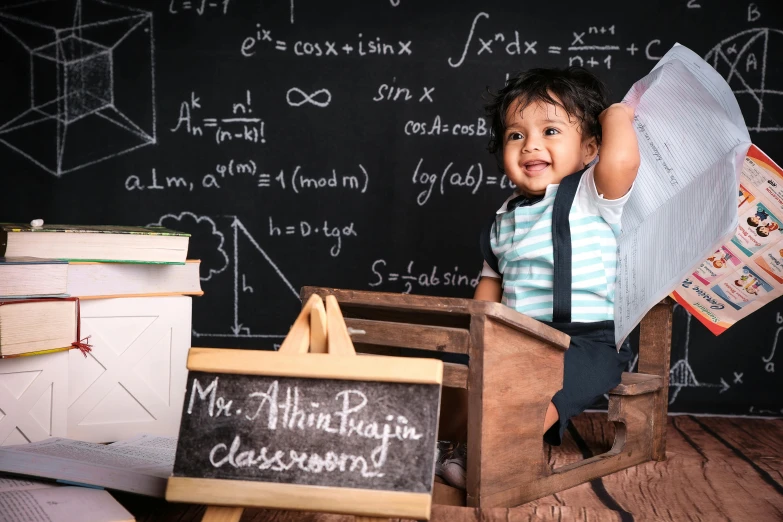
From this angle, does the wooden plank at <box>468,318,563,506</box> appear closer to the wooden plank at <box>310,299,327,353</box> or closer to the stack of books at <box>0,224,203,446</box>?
the wooden plank at <box>310,299,327,353</box>

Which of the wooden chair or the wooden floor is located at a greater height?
the wooden chair

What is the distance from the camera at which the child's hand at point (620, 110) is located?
1.99 metres

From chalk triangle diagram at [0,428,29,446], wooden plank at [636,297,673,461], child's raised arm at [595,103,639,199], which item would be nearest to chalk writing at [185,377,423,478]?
chalk triangle diagram at [0,428,29,446]

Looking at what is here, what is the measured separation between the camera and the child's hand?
1.99 metres

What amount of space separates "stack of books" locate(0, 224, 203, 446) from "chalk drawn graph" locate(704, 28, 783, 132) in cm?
193

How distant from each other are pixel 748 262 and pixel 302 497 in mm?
1437

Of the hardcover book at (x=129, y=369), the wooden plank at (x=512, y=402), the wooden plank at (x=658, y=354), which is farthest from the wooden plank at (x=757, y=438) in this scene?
the hardcover book at (x=129, y=369)

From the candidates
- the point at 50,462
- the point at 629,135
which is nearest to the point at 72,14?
the point at 50,462

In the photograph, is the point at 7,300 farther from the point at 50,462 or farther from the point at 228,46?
the point at 228,46

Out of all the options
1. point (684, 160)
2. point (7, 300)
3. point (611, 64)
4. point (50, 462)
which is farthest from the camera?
point (611, 64)

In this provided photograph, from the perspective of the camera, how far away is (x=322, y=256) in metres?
2.78

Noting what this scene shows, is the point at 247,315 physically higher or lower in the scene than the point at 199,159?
lower

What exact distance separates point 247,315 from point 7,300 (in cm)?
108

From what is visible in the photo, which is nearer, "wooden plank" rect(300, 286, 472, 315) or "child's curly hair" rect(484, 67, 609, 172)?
"wooden plank" rect(300, 286, 472, 315)
